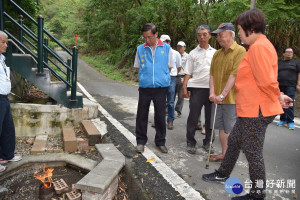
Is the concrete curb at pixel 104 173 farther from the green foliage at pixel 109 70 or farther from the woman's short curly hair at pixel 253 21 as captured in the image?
the green foliage at pixel 109 70

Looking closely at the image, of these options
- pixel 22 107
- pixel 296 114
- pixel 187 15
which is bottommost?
pixel 296 114

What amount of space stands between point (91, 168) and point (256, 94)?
2.37m

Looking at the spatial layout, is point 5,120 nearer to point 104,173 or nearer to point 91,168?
point 91,168

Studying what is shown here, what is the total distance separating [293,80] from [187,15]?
487 inches

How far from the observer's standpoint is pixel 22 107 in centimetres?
436

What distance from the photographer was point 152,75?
3.83 meters

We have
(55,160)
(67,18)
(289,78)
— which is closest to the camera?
(55,160)

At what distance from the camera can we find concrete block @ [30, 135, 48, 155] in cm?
377

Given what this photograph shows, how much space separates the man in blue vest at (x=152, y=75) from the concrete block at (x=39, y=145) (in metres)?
1.56

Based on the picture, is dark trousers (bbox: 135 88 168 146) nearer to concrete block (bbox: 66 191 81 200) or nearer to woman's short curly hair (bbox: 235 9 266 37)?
concrete block (bbox: 66 191 81 200)

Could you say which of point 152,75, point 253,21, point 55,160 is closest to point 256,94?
point 253,21

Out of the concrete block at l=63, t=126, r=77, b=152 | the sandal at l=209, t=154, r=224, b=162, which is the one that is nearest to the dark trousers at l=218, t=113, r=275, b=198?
the sandal at l=209, t=154, r=224, b=162

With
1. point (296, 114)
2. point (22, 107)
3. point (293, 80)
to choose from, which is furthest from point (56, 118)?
point (296, 114)

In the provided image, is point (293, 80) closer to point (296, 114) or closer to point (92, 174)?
point (296, 114)
